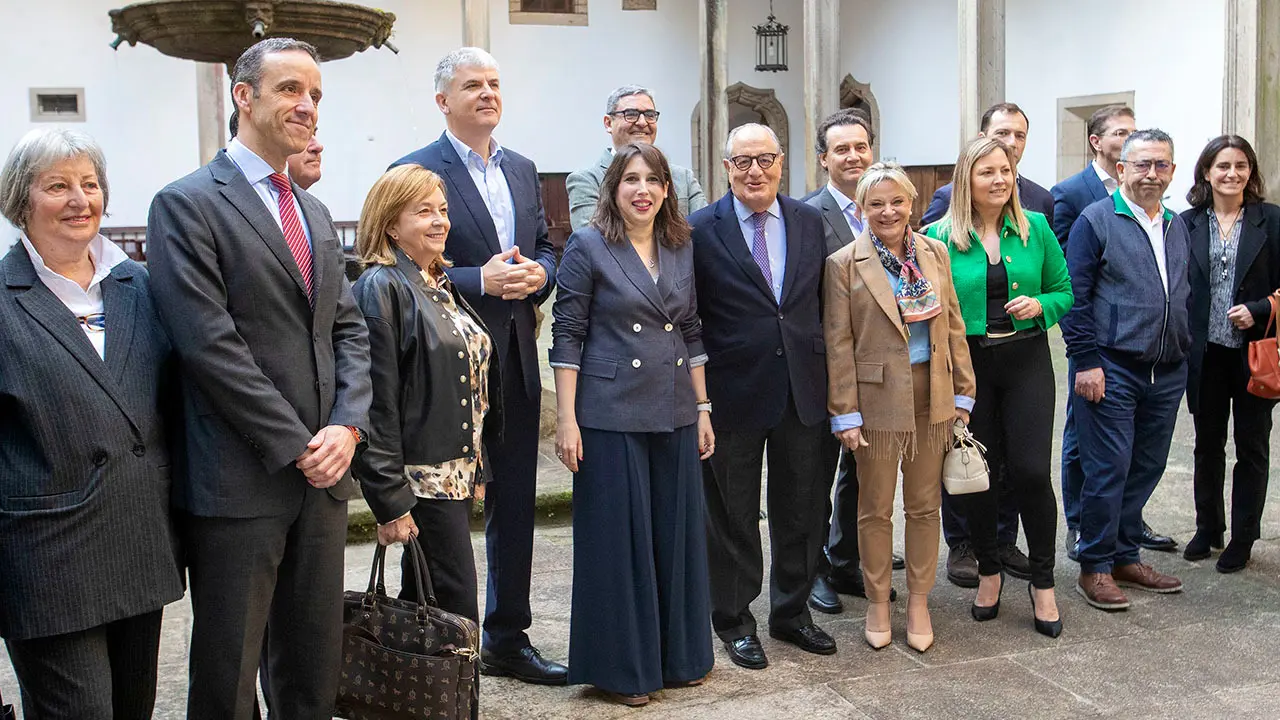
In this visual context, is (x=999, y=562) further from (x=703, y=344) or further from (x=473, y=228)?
(x=473, y=228)

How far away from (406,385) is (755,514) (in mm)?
1359

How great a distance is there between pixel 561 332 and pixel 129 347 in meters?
1.37

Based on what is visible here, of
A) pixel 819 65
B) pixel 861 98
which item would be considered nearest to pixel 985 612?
pixel 819 65

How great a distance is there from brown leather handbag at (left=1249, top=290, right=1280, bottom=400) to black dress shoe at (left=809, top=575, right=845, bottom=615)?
5.68ft

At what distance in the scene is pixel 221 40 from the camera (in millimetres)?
6305

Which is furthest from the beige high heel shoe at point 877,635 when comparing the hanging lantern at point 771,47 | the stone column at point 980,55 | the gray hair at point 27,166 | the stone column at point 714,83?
the hanging lantern at point 771,47

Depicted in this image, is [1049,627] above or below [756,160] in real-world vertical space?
below

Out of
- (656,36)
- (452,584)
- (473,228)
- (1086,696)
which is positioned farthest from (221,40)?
(656,36)

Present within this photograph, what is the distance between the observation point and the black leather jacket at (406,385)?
3033 millimetres

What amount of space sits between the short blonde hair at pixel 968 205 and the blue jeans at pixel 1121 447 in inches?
28.5

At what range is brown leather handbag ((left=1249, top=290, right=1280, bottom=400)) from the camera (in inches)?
184

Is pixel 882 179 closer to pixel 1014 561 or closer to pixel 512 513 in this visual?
pixel 512 513

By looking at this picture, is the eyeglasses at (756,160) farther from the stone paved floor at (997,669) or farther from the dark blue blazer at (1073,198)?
the dark blue blazer at (1073,198)

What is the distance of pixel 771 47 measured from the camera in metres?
20.1
